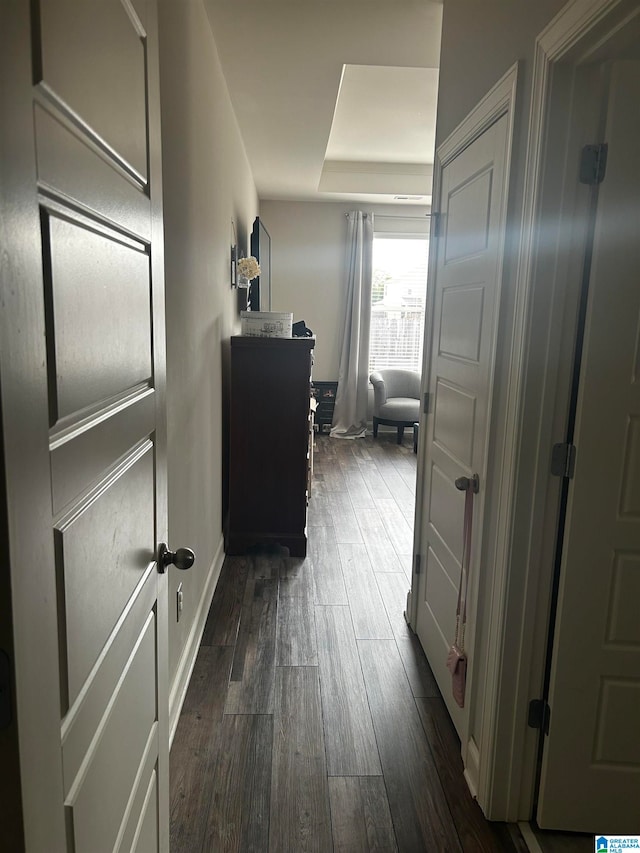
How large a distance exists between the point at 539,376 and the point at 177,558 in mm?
1012

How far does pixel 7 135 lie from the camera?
0.54m

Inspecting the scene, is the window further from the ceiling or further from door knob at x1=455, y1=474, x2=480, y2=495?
door knob at x1=455, y1=474, x2=480, y2=495

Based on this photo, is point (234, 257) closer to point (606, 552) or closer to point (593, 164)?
point (593, 164)

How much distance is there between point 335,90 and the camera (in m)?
3.37

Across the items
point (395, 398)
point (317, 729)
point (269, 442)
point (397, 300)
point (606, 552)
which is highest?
point (397, 300)

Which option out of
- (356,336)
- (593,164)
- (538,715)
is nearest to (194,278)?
(593,164)

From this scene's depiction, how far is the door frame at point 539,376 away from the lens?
1.48 metres

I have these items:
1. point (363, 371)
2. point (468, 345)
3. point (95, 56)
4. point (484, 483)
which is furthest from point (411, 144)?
point (95, 56)

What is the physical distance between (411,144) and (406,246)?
1.91m

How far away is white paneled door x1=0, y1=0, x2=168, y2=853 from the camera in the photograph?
587 millimetres

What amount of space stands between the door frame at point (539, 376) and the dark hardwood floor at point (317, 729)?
0.25 meters

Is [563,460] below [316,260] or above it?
below

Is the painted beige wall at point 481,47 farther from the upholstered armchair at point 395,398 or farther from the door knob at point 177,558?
the upholstered armchair at point 395,398

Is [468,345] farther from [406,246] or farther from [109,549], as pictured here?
[406,246]
